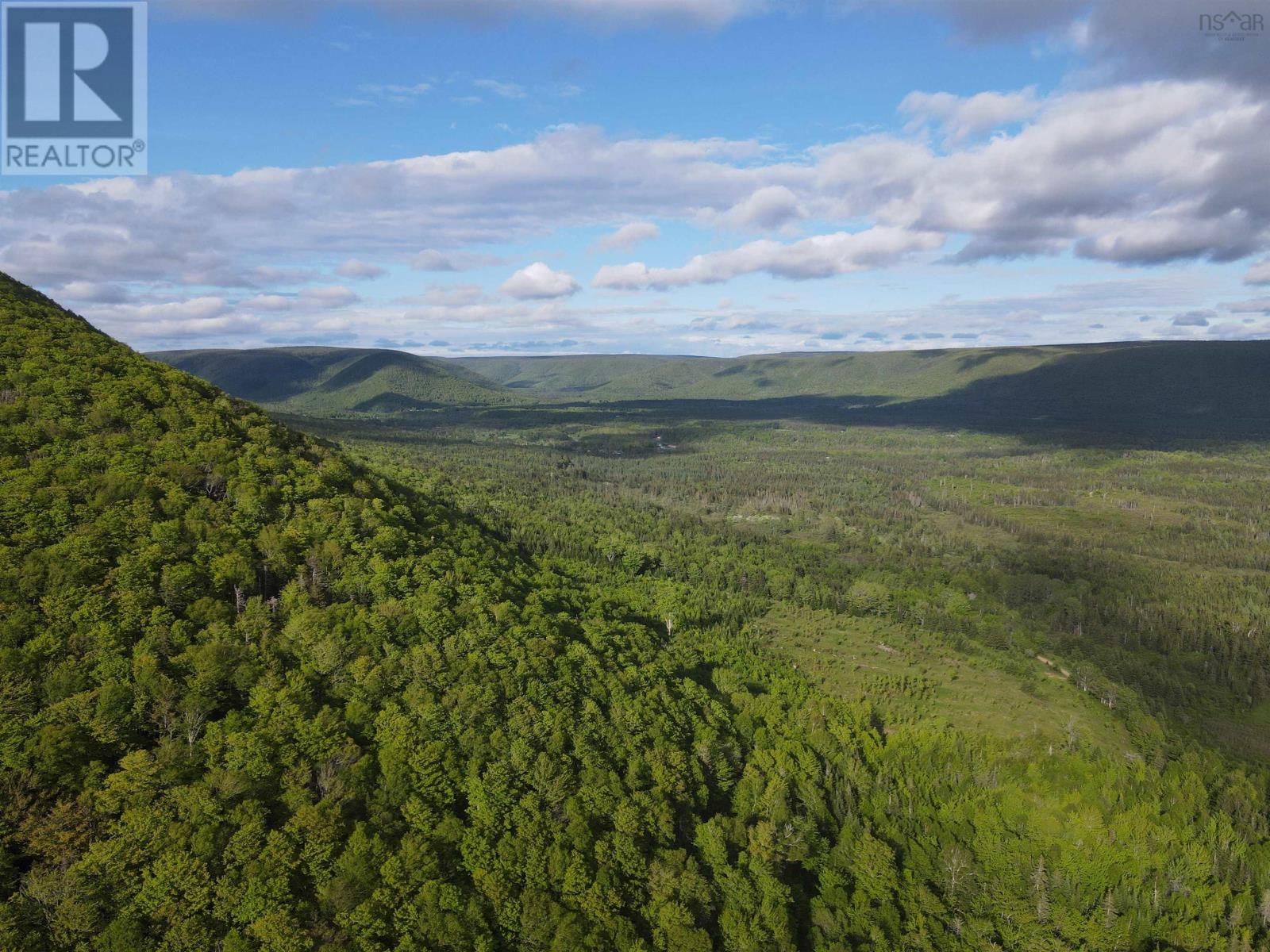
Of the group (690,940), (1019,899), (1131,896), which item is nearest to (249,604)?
(690,940)

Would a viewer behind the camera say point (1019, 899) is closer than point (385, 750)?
No

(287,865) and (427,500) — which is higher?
(427,500)

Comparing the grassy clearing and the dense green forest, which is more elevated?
the dense green forest

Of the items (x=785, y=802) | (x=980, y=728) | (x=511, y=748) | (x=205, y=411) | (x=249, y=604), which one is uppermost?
(x=205, y=411)

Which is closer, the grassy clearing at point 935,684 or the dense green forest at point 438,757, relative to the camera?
the dense green forest at point 438,757

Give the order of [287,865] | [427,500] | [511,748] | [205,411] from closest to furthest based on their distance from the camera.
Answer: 1. [287,865]
2. [511,748]
3. [205,411]
4. [427,500]

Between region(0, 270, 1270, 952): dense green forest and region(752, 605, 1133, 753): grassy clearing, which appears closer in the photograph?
region(0, 270, 1270, 952): dense green forest

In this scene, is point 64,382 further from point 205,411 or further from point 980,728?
point 980,728

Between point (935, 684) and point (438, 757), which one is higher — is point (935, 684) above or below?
below

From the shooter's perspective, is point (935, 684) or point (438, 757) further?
point (935, 684)

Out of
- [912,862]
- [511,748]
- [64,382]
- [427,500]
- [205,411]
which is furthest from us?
[427,500]

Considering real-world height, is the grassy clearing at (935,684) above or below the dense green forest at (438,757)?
below
